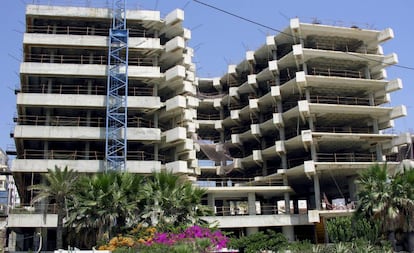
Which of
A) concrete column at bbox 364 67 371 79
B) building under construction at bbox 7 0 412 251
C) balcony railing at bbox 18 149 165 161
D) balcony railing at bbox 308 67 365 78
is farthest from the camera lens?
concrete column at bbox 364 67 371 79

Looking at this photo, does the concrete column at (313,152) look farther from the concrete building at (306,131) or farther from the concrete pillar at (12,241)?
the concrete pillar at (12,241)

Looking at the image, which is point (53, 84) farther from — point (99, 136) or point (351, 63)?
point (351, 63)

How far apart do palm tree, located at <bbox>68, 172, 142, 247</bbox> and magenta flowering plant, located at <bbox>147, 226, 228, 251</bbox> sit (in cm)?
565

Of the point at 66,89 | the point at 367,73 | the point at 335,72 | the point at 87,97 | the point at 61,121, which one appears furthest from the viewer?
the point at 335,72

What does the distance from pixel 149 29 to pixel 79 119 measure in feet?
43.7

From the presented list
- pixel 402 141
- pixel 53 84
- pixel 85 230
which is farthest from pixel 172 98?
pixel 402 141

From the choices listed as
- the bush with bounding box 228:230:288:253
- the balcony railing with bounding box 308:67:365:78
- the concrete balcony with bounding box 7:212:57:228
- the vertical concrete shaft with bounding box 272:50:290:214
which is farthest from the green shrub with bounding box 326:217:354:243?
the balcony railing with bounding box 308:67:365:78

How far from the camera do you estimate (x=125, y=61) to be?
49.6 m

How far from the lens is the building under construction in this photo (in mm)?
47906

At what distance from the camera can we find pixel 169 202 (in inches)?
1297

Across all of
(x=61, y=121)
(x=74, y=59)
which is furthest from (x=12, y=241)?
(x=74, y=59)

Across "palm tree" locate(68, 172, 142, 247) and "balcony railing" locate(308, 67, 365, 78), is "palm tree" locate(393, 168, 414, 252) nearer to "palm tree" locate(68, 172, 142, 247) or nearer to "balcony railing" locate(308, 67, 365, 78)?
"palm tree" locate(68, 172, 142, 247)

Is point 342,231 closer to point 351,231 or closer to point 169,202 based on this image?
point 351,231

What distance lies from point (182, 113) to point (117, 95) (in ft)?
25.0
